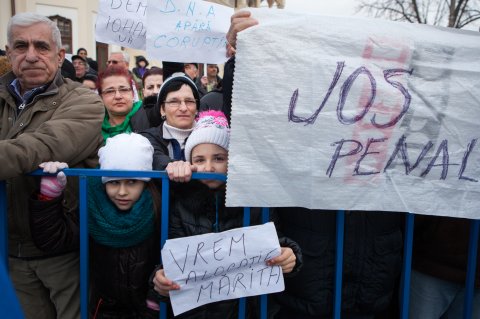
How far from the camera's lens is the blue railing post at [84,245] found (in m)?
1.88

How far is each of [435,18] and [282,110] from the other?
22962mm

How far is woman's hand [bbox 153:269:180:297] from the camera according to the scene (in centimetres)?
182

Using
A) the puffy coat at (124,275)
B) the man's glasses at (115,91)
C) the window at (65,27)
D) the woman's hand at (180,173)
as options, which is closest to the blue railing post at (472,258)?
the woman's hand at (180,173)

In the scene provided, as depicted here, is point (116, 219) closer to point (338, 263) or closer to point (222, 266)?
point (222, 266)

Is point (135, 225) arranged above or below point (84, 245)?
above

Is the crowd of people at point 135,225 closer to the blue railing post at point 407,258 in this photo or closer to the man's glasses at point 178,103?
the blue railing post at point 407,258

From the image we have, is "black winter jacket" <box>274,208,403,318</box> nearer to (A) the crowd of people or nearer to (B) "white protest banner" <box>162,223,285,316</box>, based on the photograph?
(A) the crowd of people

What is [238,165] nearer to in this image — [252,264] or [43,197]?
[252,264]

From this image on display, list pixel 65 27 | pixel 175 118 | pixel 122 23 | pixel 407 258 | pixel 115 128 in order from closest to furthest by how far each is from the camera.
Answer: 1. pixel 407 258
2. pixel 175 118
3. pixel 122 23
4. pixel 115 128
5. pixel 65 27

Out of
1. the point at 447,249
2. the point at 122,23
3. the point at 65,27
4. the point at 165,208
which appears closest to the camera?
the point at 165,208

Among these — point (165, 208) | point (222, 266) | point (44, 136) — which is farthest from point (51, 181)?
point (222, 266)

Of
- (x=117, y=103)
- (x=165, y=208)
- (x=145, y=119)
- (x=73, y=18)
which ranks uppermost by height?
(x=73, y=18)

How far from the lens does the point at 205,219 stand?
1.95 metres

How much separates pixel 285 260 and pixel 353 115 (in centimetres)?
66
